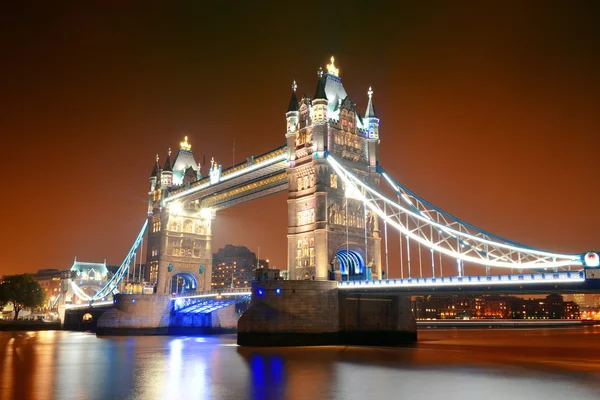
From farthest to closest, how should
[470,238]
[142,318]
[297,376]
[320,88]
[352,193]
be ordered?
[142,318] → [320,88] → [352,193] → [470,238] → [297,376]

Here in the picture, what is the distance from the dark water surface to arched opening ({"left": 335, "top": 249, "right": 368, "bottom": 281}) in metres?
12.6

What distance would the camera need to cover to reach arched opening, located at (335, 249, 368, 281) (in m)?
49.6

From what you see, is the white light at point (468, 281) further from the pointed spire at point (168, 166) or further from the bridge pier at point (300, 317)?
the pointed spire at point (168, 166)

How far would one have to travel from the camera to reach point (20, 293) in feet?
305

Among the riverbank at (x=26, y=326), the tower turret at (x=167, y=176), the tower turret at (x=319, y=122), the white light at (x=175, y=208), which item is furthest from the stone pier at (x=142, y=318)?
the tower turret at (x=319, y=122)

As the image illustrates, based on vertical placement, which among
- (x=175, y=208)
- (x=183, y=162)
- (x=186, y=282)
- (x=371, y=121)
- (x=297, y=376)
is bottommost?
(x=297, y=376)

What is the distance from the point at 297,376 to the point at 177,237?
51523 millimetres

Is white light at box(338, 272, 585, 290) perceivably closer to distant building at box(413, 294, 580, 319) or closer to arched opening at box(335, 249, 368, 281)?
arched opening at box(335, 249, 368, 281)

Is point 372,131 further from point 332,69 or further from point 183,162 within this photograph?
point 183,162

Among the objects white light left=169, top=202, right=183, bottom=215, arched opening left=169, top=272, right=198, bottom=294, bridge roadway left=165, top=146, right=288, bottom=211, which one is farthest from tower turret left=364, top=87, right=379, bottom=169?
arched opening left=169, top=272, right=198, bottom=294

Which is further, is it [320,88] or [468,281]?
[320,88]

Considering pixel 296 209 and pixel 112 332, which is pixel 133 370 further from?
pixel 112 332

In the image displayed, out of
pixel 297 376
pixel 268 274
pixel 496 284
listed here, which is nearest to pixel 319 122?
pixel 268 274

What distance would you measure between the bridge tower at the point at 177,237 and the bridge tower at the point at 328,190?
88.7ft
